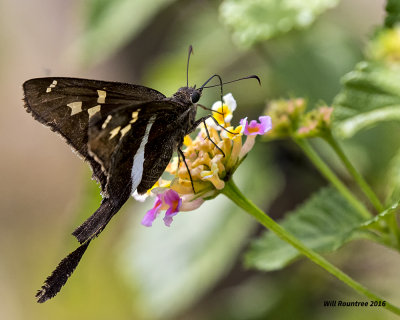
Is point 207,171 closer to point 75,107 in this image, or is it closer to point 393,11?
point 75,107

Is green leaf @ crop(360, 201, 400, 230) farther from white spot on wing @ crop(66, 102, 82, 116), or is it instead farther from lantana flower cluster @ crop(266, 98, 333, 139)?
white spot on wing @ crop(66, 102, 82, 116)

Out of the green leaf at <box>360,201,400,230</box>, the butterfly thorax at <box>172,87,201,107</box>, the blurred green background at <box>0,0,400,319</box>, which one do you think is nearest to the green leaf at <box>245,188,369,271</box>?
the green leaf at <box>360,201,400,230</box>

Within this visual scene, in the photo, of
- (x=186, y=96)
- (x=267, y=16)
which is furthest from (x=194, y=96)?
(x=267, y=16)

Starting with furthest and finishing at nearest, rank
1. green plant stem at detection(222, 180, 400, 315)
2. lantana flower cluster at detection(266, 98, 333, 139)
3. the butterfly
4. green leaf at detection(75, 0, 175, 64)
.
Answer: green leaf at detection(75, 0, 175, 64), lantana flower cluster at detection(266, 98, 333, 139), the butterfly, green plant stem at detection(222, 180, 400, 315)

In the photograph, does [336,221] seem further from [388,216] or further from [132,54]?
[132,54]

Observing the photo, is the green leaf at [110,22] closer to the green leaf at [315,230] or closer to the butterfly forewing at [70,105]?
the butterfly forewing at [70,105]

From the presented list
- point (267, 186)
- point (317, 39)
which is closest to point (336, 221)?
point (267, 186)

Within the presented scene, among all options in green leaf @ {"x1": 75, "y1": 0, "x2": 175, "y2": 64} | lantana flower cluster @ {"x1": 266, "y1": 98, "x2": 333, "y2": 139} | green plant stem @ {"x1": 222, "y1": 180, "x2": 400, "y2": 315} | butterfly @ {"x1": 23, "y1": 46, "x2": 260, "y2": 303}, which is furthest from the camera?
green leaf @ {"x1": 75, "y1": 0, "x2": 175, "y2": 64}
